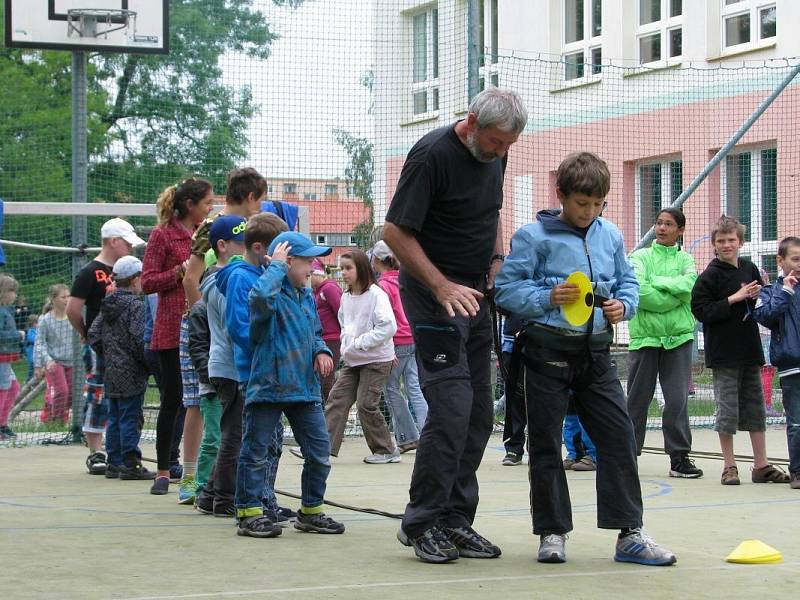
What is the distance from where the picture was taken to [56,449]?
37.0ft

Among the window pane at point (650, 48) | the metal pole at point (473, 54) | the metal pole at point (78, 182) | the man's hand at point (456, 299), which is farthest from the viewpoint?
the window pane at point (650, 48)

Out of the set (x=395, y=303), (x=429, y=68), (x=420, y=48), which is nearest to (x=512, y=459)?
(x=395, y=303)

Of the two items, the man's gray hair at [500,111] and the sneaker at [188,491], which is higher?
the man's gray hair at [500,111]

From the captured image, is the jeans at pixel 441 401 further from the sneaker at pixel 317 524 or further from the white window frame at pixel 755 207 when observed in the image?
the white window frame at pixel 755 207

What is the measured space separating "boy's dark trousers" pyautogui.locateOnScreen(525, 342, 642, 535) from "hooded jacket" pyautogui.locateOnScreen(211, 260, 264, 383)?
1.51 meters

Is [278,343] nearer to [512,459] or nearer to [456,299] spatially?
[456,299]

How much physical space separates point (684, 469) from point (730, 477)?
0.48m

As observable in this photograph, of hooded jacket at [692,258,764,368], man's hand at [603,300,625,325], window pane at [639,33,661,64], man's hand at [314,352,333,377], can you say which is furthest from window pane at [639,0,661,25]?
man's hand at [603,300,625,325]

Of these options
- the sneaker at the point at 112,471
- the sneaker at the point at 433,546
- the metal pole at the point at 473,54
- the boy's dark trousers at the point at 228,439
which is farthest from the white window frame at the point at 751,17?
the sneaker at the point at 433,546

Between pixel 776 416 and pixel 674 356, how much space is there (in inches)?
219

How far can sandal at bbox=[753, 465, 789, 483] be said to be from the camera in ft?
27.6

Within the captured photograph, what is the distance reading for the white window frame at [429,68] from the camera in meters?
13.2

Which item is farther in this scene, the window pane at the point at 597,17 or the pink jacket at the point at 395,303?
the window pane at the point at 597,17

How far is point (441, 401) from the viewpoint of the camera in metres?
5.29
